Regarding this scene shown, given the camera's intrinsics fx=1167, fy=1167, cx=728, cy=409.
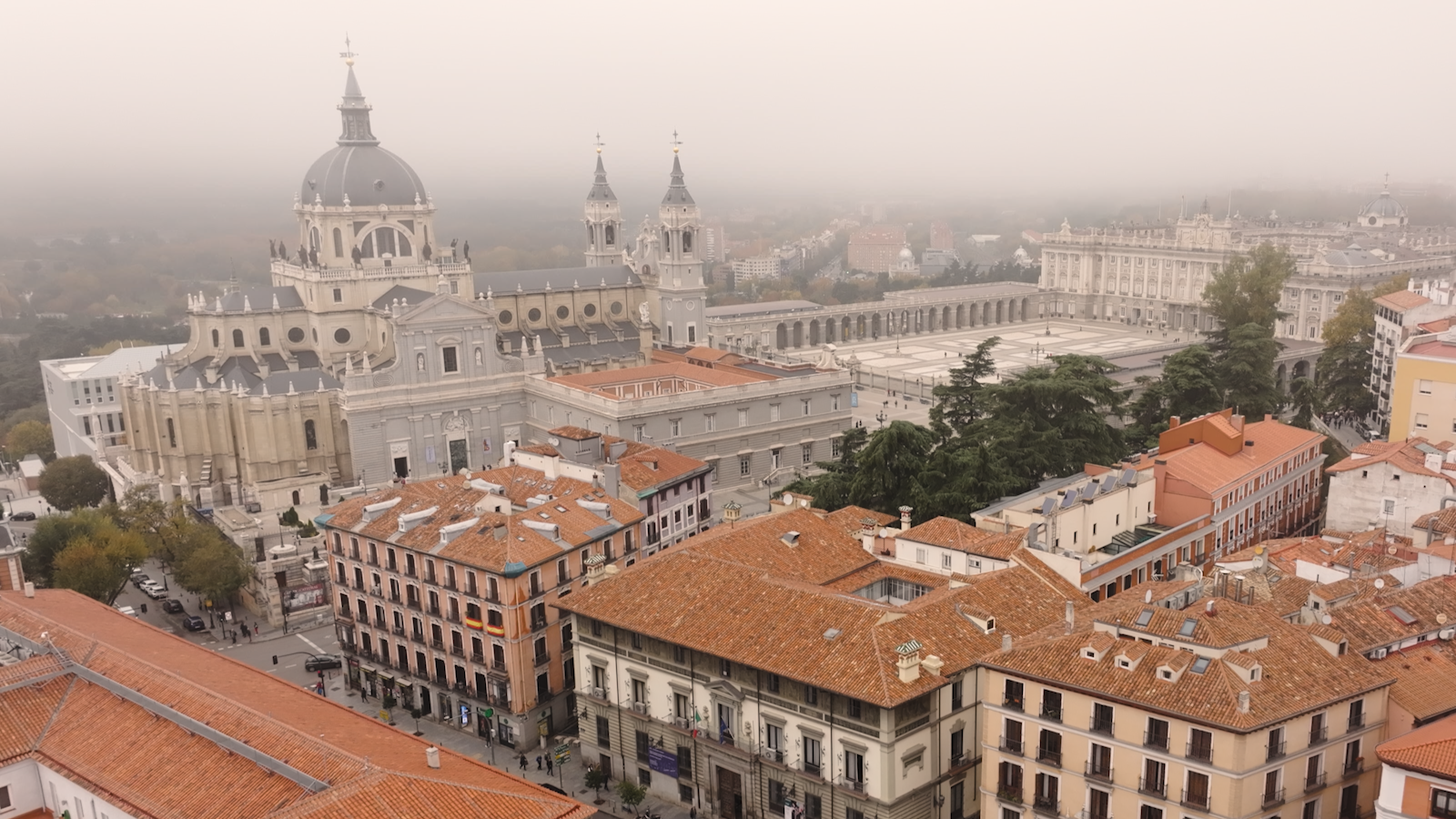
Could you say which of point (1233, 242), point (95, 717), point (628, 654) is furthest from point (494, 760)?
point (1233, 242)

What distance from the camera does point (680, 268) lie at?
331ft

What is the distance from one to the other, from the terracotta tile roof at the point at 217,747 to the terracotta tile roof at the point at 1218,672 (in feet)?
45.9

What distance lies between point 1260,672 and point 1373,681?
3.56 m

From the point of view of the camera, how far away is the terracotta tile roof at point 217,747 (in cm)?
2602

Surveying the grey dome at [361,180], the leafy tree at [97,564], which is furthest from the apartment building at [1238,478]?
the grey dome at [361,180]

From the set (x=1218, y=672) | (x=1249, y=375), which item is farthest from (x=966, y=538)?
(x=1249, y=375)

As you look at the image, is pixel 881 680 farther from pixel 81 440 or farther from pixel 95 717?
pixel 81 440

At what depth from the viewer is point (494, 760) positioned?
45500 mm

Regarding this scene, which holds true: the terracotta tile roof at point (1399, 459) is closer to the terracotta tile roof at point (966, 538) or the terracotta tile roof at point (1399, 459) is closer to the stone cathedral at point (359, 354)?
the terracotta tile roof at point (966, 538)

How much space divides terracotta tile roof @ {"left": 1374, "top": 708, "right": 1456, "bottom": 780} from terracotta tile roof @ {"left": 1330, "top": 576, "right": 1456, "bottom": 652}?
19.3 feet

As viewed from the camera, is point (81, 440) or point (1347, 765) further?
point (81, 440)

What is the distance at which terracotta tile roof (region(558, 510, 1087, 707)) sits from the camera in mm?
34844

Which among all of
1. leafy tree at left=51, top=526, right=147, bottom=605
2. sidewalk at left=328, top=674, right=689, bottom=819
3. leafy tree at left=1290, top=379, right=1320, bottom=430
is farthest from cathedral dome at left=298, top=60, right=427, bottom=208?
leafy tree at left=1290, top=379, right=1320, bottom=430

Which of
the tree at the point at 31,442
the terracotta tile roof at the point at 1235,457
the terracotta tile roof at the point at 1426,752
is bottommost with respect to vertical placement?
the tree at the point at 31,442
